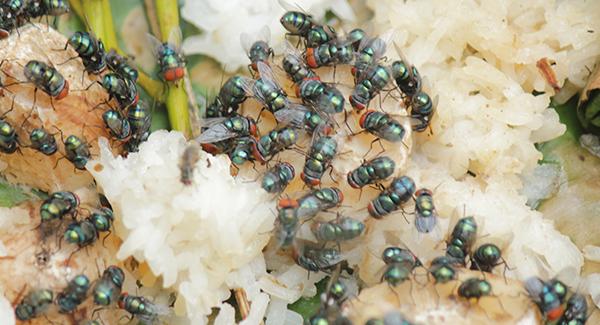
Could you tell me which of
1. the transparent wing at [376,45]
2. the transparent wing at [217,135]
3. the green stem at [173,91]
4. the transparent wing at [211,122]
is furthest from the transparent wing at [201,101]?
the transparent wing at [376,45]

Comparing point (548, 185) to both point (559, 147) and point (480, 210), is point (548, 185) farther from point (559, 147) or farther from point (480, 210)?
point (480, 210)

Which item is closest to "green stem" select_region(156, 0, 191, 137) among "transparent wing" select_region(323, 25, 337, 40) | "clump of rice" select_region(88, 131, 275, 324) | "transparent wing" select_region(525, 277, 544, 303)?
"clump of rice" select_region(88, 131, 275, 324)

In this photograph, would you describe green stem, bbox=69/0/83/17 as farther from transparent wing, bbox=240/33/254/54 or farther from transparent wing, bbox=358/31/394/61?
transparent wing, bbox=358/31/394/61

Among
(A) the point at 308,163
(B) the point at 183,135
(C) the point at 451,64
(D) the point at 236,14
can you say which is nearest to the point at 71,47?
(B) the point at 183,135

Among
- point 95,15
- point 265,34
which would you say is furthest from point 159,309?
point 95,15

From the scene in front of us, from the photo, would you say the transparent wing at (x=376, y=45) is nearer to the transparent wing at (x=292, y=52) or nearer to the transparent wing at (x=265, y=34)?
the transparent wing at (x=292, y=52)

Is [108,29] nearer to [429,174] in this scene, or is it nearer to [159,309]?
[159,309]
